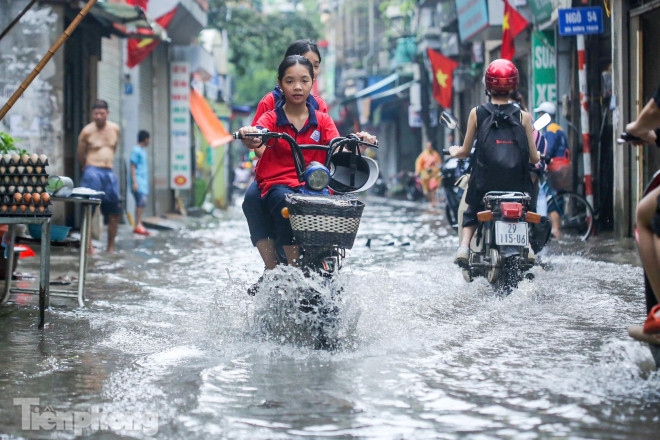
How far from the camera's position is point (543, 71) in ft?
54.5

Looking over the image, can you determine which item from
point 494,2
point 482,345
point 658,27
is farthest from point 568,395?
point 494,2

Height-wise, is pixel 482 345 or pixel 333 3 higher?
pixel 333 3

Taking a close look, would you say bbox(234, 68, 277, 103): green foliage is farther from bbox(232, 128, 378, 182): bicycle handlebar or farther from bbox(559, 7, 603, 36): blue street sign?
bbox(232, 128, 378, 182): bicycle handlebar

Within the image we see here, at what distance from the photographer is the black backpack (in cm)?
705

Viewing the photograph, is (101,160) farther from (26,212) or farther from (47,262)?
(26,212)

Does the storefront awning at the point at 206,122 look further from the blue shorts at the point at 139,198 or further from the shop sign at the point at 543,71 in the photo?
the shop sign at the point at 543,71

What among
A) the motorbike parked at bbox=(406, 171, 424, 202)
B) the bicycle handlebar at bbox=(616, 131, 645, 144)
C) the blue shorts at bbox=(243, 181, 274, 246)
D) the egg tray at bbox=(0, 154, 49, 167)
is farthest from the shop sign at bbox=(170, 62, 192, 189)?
the bicycle handlebar at bbox=(616, 131, 645, 144)

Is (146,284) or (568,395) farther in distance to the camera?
(146,284)

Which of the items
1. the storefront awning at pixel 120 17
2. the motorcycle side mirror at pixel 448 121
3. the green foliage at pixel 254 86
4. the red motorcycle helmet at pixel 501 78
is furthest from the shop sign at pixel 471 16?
the green foliage at pixel 254 86

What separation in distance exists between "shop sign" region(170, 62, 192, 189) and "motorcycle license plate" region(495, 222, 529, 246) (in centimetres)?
1455

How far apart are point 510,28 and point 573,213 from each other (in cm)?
421

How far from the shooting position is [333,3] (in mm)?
68500

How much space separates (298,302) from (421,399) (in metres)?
1.11

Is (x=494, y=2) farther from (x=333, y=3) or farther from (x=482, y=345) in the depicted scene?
(x=333, y=3)
